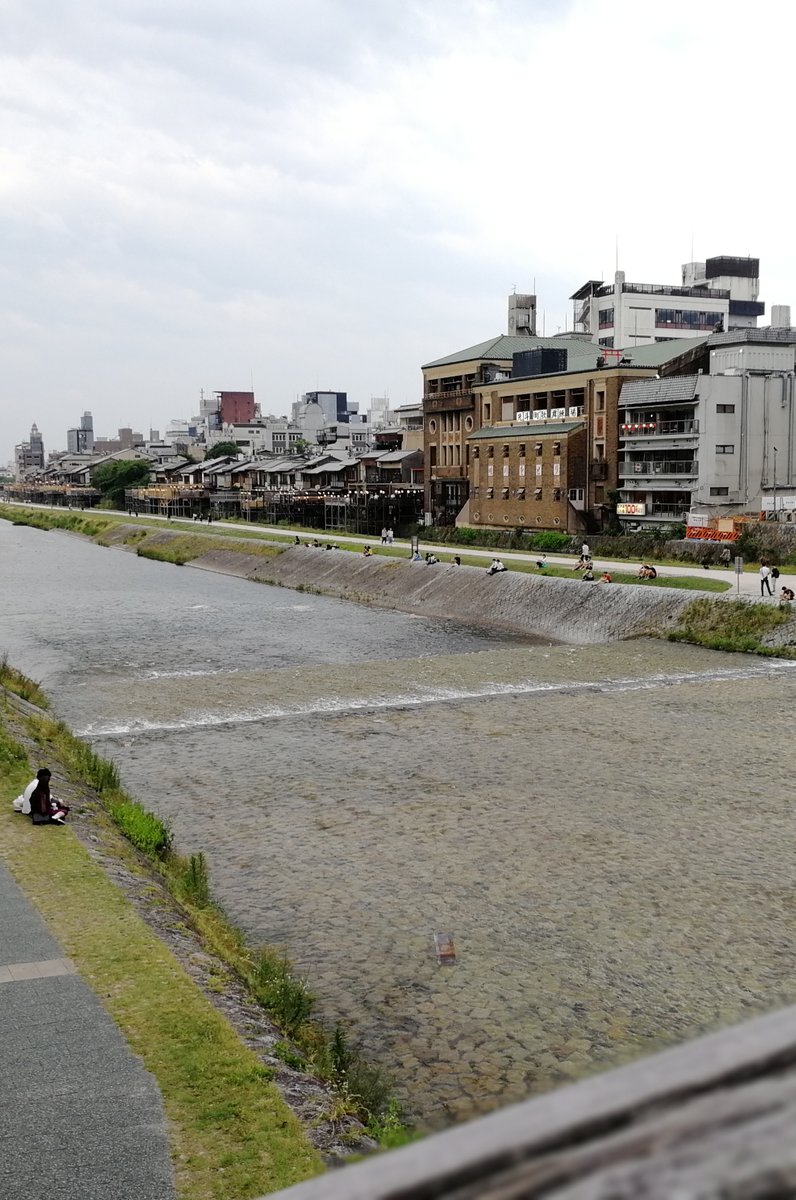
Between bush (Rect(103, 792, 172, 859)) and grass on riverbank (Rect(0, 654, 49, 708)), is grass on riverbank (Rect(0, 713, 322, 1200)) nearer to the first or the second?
bush (Rect(103, 792, 172, 859))

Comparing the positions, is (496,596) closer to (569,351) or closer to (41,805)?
(41,805)

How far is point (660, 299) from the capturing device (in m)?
116

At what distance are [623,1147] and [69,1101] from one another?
359 inches

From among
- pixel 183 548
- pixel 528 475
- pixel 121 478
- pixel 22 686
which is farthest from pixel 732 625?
pixel 121 478

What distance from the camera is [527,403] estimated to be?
82.8 metres

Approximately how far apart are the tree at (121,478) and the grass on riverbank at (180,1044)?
153 meters

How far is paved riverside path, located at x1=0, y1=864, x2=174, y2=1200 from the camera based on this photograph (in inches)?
317

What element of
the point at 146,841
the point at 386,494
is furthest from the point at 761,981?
the point at 386,494

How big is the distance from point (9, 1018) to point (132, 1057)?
1.53 m

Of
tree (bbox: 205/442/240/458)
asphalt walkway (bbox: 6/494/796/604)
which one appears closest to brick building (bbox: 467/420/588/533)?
asphalt walkway (bbox: 6/494/796/604)

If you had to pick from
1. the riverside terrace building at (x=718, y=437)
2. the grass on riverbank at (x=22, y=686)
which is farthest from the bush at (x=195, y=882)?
the riverside terrace building at (x=718, y=437)

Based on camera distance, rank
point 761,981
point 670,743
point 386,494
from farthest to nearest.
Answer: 1. point 386,494
2. point 670,743
3. point 761,981

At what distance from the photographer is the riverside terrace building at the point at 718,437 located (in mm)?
64125

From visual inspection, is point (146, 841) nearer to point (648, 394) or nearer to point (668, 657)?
point (668, 657)
